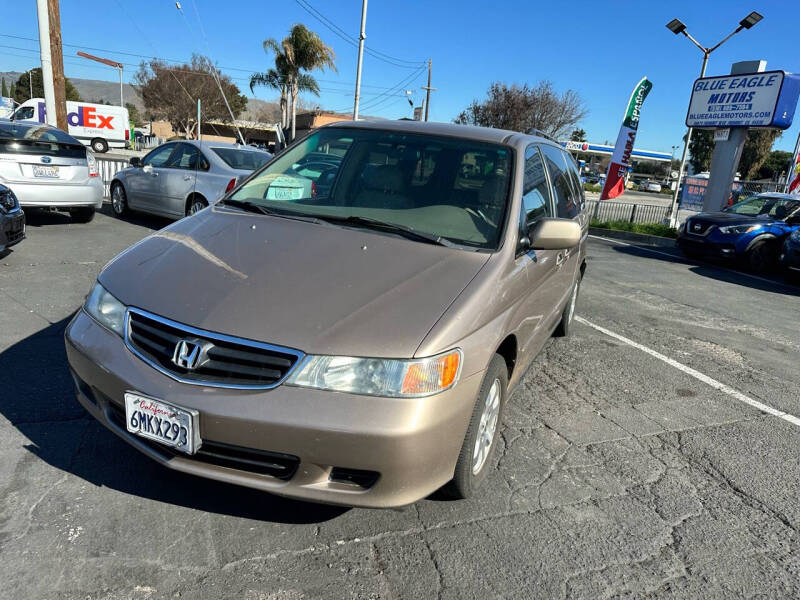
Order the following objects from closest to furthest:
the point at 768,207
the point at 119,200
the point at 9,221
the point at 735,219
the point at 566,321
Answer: the point at 566,321 < the point at 9,221 < the point at 119,200 < the point at 735,219 < the point at 768,207

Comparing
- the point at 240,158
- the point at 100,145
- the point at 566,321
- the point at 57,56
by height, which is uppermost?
the point at 57,56

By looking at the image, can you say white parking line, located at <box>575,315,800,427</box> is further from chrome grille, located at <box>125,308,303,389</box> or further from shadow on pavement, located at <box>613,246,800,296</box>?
shadow on pavement, located at <box>613,246,800,296</box>

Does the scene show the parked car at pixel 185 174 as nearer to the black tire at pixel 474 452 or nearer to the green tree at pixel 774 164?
the black tire at pixel 474 452

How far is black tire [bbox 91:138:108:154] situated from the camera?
36844mm

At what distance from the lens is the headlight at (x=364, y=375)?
2.14 metres

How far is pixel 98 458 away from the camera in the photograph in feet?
9.37

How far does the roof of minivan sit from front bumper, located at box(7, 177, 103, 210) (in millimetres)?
6165

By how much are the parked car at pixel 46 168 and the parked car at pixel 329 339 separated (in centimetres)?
623

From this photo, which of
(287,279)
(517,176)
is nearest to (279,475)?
(287,279)

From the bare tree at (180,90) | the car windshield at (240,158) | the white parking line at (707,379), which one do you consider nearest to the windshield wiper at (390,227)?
the white parking line at (707,379)

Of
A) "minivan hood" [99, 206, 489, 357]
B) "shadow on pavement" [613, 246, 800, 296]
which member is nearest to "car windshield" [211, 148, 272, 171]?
"minivan hood" [99, 206, 489, 357]

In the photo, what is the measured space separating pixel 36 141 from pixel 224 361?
303 inches

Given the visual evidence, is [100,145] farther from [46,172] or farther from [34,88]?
[34,88]

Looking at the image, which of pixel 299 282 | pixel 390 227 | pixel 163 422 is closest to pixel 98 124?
pixel 390 227
